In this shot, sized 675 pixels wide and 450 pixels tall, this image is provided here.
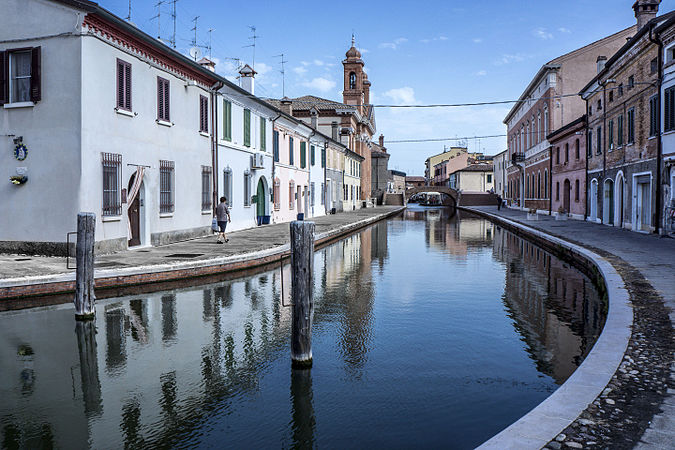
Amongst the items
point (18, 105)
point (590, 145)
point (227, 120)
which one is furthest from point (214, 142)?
point (590, 145)

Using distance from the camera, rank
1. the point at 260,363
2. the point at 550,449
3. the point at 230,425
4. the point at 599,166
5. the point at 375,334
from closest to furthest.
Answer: the point at 550,449 → the point at 230,425 → the point at 260,363 → the point at 375,334 → the point at 599,166

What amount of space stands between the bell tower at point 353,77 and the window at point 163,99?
46.9 metres

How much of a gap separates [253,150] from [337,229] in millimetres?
5501

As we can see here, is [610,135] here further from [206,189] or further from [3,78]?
[3,78]

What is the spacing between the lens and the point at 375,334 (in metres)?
8.20

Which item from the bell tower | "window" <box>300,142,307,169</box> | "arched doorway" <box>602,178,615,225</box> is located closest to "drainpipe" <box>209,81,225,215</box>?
"window" <box>300,142,307,169</box>

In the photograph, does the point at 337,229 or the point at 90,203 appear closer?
the point at 90,203

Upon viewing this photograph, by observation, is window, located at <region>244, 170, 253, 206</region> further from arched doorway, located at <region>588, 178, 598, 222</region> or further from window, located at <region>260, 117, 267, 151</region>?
arched doorway, located at <region>588, 178, 598, 222</region>

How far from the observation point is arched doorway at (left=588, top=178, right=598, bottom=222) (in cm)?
2889

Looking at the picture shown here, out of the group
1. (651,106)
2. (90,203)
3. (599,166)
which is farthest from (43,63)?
(599,166)

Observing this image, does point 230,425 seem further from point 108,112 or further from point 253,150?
point 253,150

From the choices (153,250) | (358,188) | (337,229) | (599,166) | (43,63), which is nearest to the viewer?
(43,63)

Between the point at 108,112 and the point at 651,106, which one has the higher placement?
the point at 651,106

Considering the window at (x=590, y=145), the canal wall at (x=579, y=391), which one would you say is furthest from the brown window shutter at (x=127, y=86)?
the window at (x=590, y=145)
